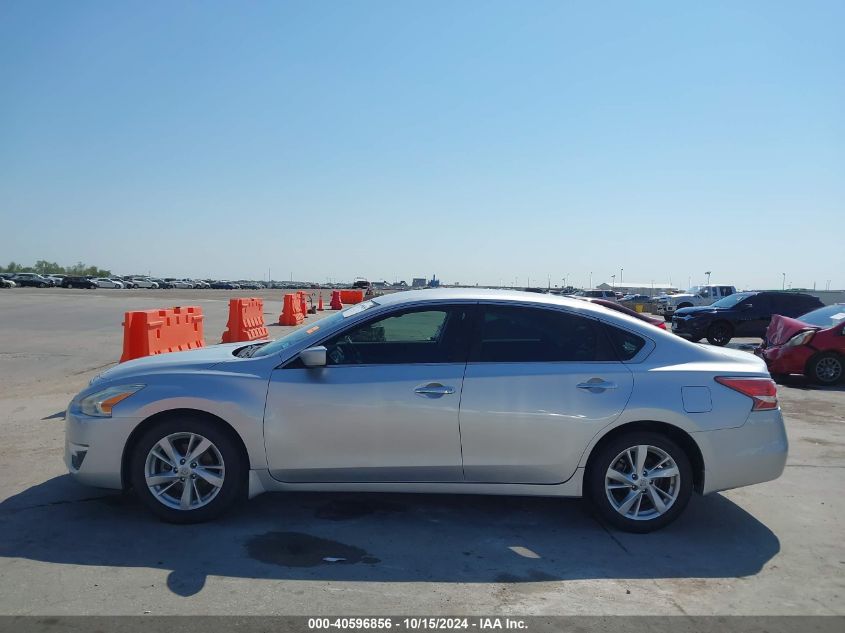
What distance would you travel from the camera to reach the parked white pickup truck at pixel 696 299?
115ft

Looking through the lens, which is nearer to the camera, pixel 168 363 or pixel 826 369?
pixel 168 363

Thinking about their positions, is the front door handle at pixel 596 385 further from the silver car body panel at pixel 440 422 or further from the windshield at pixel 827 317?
the windshield at pixel 827 317

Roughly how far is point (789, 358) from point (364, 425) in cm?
971

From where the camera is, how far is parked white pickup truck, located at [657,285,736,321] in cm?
3491

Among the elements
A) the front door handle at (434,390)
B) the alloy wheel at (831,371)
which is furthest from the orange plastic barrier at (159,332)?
the alloy wheel at (831,371)

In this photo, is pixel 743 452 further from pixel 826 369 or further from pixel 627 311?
pixel 826 369

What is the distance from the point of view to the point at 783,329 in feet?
38.9

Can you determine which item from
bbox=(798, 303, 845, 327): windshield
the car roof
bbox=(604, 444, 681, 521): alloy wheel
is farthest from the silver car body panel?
bbox=(798, 303, 845, 327): windshield

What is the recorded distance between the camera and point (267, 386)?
4535mm

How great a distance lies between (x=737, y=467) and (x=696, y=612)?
4.42 feet

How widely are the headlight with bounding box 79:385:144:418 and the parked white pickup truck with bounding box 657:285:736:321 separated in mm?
32520

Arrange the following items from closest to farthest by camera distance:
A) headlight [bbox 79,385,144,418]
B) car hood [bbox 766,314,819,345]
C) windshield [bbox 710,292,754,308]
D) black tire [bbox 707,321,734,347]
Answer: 1. headlight [bbox 79,385,144,418]
2. car hood [bbox 766,314,819,345]
3. black tire [bbox 707,321,734,347]
4. windshield [bbox 710,292,754,308]

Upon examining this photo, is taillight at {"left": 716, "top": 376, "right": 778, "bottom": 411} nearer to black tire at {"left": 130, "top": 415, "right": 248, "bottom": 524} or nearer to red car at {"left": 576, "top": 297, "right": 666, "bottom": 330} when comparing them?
red car at {"left": 576, "top": 297, "right": 666, "bottom": 330}

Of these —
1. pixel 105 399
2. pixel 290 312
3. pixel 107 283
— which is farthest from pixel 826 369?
pixel 107 283
